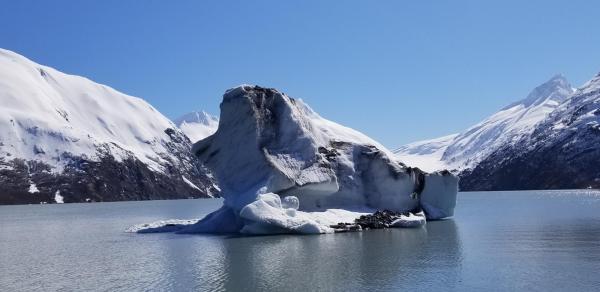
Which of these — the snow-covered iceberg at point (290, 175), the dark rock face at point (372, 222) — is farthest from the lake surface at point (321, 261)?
the snow-covered iceberg at point (290, 175)

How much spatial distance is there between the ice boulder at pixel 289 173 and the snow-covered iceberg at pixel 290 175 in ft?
0.27

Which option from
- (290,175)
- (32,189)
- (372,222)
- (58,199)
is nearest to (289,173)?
(290,175)

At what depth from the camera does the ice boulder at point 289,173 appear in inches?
1982

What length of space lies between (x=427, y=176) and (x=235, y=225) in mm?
20673

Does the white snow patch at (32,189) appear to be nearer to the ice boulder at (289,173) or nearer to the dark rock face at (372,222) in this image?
the ice boulder at (289,173)

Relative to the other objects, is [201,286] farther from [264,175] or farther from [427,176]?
[427,176]

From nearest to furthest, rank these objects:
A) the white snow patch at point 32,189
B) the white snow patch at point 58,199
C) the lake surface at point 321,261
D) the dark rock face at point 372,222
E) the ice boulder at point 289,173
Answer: the lake surface at point 321,261 < the ice boulder at point 289,173 < the dark rock face at point 372,222 < the white snow patch at point 32,189 < the white snow patch at point 58,199

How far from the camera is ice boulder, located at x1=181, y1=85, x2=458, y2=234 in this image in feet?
165

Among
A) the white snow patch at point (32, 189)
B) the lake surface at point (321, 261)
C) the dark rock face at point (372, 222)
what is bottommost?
the lake surface at point (321, 261)

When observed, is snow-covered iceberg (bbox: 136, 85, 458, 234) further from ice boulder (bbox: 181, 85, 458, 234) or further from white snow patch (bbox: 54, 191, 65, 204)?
white snow patch (bbox: 54, 191, 65, 204)

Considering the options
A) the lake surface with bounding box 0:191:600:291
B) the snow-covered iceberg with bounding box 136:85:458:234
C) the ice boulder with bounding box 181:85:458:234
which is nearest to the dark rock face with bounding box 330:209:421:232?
the snow-covered iceberg with bounding box 136:85:458:234

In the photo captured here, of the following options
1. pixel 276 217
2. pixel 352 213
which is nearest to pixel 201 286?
pixel 276 217

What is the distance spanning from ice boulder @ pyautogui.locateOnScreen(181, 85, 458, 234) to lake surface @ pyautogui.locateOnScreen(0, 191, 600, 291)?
11.0ft

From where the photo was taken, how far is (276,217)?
157 feet
